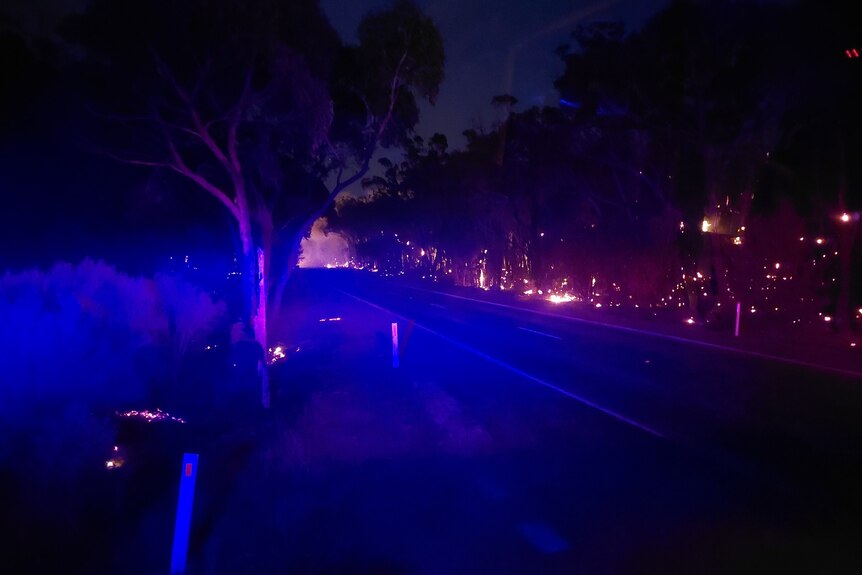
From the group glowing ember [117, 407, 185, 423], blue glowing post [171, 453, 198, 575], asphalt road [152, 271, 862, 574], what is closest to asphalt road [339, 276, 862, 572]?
asphalt road [152, 271, 862, 574]

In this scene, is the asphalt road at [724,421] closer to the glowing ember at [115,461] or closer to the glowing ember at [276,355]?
the glowing ember at [276,355]

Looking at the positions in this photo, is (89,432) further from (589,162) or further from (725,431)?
(589,162)

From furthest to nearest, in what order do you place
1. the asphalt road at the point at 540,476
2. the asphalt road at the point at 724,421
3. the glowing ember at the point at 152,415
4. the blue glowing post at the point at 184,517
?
the glowing ember at the point at 152,415 < the asphalt road at the point at 724,421 < the asphalt road at the point at 540,476 < the blue glowing post at the point at 184,517

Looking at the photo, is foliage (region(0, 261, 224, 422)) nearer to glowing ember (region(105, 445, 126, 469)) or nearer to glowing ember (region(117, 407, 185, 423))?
glowing ember (region(117, 407, 185, 423))

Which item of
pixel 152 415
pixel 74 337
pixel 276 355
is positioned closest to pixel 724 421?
pixel 152 415

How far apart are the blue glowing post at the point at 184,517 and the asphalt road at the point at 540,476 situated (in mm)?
304

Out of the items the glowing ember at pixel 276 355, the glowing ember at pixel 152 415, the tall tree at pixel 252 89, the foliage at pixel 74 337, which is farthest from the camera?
the tall tree at pixel 252 89

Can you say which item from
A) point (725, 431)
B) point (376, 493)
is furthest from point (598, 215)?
point (376, 493)

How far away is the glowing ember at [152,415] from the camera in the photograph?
888cm

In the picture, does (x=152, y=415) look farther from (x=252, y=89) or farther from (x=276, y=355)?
(x=252, y=89)

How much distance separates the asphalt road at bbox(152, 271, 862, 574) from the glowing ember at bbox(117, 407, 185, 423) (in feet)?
3.28

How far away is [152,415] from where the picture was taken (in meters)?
9.44

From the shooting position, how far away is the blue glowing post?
5.29m

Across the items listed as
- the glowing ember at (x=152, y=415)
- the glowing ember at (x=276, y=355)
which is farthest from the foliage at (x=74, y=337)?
the glowing ember at (x=276, y=355)
